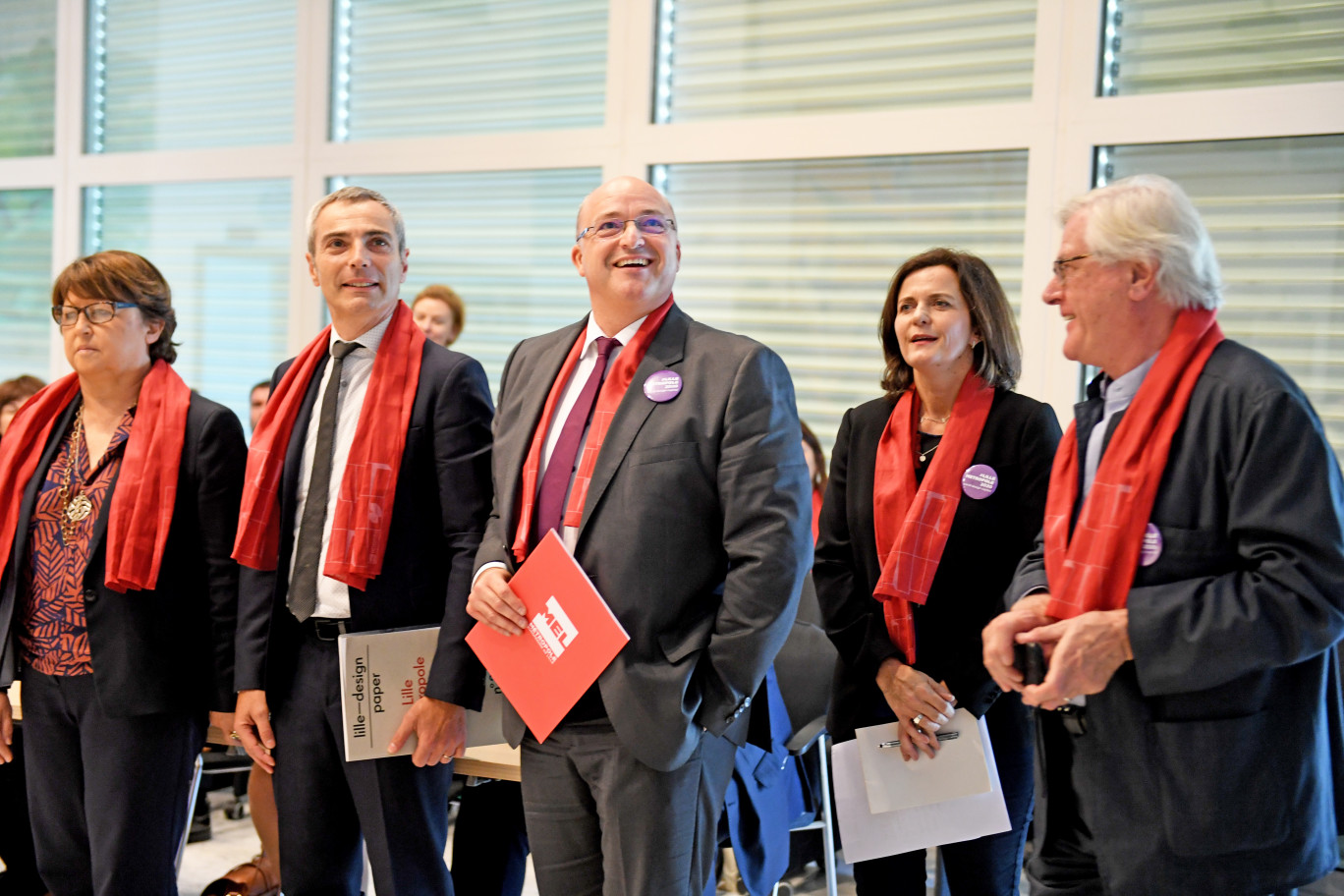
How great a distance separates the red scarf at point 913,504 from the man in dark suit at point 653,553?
0.46 m

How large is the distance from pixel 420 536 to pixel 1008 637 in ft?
4.13

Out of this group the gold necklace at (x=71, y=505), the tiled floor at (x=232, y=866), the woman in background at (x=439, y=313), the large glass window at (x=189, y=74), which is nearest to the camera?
the gold necklace at (x=71, y=505)

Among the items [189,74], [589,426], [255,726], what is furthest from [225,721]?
[189,74]

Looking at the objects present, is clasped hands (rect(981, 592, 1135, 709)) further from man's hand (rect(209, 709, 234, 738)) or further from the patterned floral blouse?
the patterned floral blouse

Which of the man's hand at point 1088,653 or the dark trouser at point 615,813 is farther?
the dark trouser at point 615,813

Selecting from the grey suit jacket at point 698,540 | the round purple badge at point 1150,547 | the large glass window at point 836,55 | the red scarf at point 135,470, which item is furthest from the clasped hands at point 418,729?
the large glass window at point 836,55

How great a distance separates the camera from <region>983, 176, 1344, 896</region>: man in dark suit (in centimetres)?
156

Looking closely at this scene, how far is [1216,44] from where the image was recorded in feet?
12.9

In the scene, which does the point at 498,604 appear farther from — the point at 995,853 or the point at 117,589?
the point at 995,853

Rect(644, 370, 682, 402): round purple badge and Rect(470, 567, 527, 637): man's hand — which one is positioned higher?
Rect(644, 370, 682, 402): round purple badge

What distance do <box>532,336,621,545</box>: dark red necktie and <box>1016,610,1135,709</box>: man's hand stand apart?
92 cm

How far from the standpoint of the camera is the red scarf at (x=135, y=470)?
8.18ft

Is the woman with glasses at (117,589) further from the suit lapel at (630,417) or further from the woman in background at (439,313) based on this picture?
the woman in background at (439,313)

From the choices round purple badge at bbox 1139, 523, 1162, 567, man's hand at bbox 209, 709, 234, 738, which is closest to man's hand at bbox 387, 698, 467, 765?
man's hand at bbox 209, 709, 234, 738
